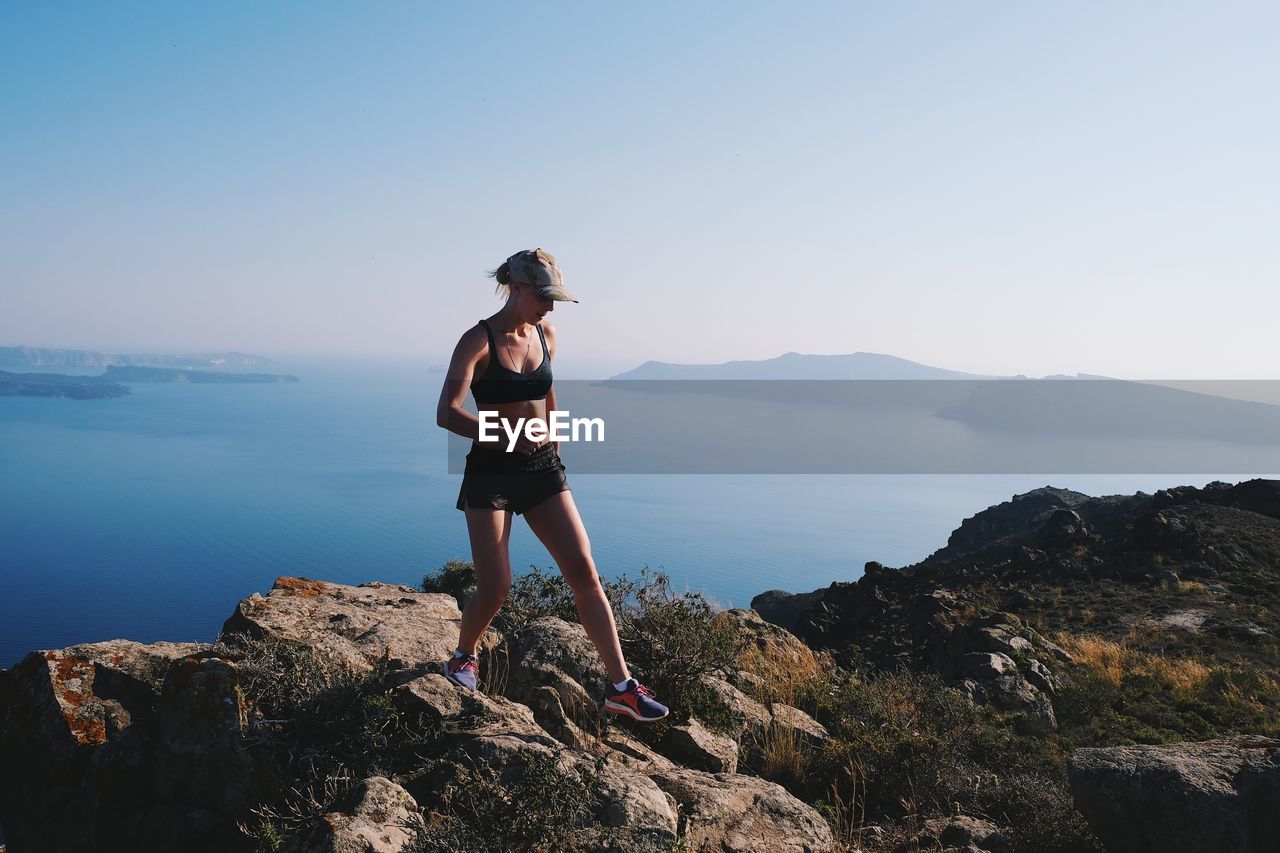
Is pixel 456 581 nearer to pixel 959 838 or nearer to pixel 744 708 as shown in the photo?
pixel 744 708

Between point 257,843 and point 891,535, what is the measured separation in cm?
11182

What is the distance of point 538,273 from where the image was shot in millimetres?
3537

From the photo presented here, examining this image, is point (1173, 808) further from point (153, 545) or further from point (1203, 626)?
point (153, 545)

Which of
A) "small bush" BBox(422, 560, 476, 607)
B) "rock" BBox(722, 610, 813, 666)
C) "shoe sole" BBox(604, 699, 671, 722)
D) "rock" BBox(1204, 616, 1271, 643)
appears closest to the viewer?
"shoe sole" BBox(604, 699, 671, 722)

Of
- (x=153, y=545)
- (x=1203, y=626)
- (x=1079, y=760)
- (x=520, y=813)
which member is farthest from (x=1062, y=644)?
(x=153, y=545)

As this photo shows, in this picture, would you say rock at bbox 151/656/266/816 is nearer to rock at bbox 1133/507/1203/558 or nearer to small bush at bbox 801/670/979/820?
small bush at bbox 801/670/979/820

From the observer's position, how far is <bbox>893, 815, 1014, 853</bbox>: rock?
3.87 m

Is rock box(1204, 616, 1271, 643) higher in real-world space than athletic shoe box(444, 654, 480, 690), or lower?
lower

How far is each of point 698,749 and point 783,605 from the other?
25132 millimetres

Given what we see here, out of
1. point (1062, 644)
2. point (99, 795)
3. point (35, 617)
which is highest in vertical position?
point (99, 795)

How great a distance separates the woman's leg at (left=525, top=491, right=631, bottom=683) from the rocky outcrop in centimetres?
52

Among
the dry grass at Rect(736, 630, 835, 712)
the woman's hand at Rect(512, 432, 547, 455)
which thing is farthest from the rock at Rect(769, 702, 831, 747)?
the woman's hand at Rect(512, 432, 547, 455)

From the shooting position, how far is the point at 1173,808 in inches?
154

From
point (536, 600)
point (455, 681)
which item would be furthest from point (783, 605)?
point (455, 681)
